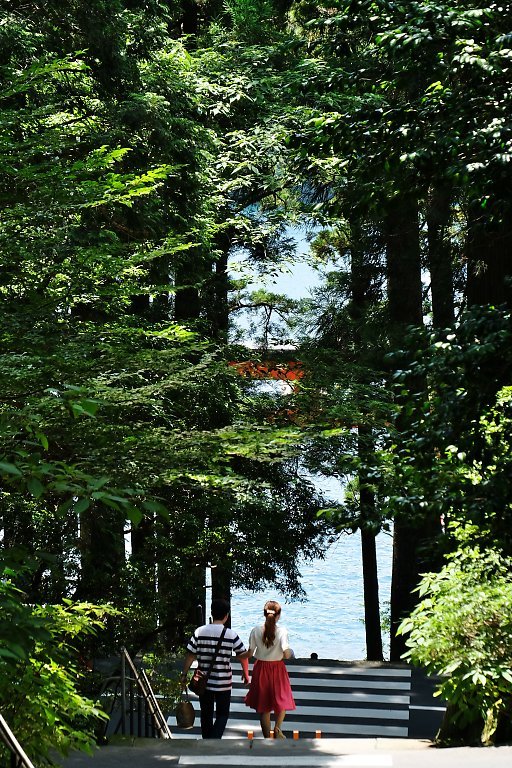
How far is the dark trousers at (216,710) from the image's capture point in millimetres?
7852

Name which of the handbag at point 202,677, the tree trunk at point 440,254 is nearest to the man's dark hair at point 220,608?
the handbag at point 202,677

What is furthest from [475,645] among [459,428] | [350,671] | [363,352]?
[363,352]

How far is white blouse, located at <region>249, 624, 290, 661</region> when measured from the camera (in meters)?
8.23

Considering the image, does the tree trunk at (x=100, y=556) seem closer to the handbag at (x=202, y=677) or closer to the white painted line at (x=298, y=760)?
the handbag at (x=202, y=677)

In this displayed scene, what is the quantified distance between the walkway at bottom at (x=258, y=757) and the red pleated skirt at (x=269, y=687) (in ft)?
2.73

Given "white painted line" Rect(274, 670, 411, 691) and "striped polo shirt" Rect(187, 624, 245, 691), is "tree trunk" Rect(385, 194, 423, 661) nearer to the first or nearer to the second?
"white painted line" Rect(274, 670, 411, 691)

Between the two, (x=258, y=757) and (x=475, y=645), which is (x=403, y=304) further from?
(x=258, y=757)

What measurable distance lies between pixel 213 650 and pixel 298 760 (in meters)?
1.32

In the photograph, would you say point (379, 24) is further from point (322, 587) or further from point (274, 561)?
point (322, 587)

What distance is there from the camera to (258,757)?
6.75m

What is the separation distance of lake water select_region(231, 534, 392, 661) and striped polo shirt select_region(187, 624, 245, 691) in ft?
36.9

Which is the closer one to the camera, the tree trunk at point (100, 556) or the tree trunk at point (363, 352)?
the tree trunk at point (100, 556)

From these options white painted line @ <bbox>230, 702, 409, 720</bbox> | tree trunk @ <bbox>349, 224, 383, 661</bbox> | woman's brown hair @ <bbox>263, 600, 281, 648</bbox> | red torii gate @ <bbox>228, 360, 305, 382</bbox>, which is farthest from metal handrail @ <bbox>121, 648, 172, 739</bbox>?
red torii gate @ <bbox>228, 360, 305, 382</bbox>

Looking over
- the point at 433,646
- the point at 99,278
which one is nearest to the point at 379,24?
the point at 99,278
